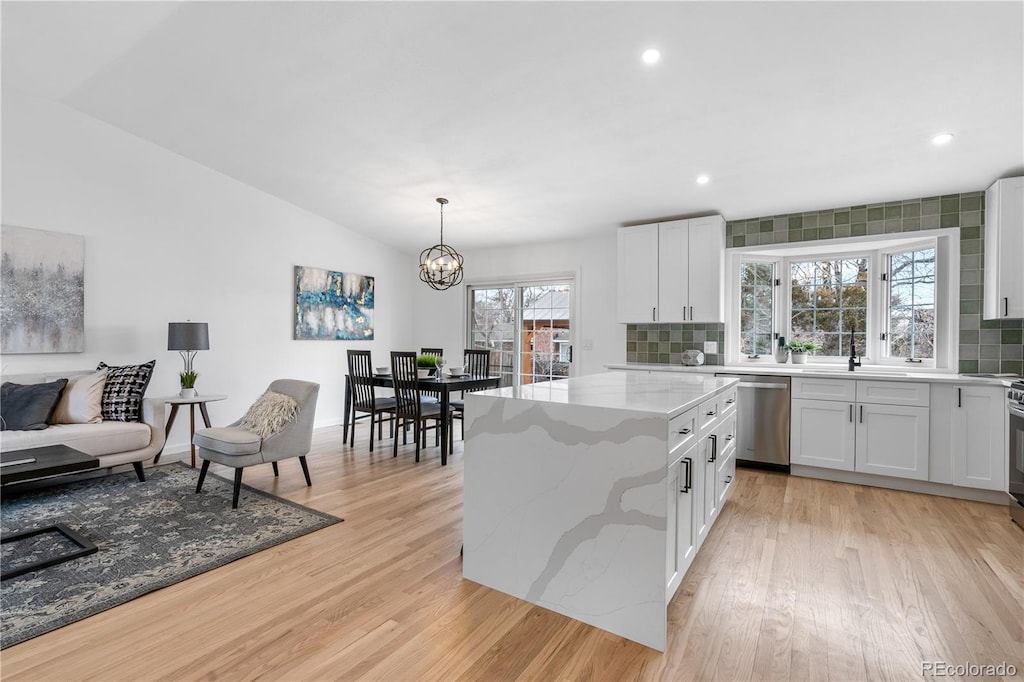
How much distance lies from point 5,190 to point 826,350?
6.89 metres

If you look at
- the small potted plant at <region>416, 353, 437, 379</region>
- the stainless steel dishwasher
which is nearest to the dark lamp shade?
the small potted plant at <region>416, 353, 437, 379</region>

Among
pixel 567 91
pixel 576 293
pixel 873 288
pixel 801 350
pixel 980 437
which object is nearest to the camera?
pixel 567 91

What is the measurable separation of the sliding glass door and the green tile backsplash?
180 cm

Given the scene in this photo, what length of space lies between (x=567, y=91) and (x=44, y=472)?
3.54 meters

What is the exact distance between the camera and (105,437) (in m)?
3.56

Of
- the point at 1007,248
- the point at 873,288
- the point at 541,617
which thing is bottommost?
the point at 541,617

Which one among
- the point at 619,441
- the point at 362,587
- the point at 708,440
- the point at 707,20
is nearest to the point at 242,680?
the point at 362,587

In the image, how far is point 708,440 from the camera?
2.38 metres

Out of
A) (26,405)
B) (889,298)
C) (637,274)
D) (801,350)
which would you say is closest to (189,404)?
(26,405)

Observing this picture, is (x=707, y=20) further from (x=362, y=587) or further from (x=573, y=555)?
(x=362, y=587)

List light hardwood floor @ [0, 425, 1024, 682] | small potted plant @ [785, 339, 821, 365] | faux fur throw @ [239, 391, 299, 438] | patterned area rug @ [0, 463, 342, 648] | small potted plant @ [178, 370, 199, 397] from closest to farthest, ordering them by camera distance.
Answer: light hardwood floor @ [0, 425, 1024, 682]
patterned area rug @ [0, 463, 342, 648]
faux fur throw @ [239, 391, 299, 438]
small potted plant @ [178, 370, 199, 397]
small potted plant @ [785, 339, 821, 365]

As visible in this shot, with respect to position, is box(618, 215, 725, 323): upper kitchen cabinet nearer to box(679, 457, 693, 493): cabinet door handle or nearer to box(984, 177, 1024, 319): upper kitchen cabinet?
box(984, 177, 1024, 319): upper kitchen cabinet

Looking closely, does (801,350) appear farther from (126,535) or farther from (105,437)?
(105,437)

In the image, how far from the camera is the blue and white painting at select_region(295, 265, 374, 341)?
223 inches
